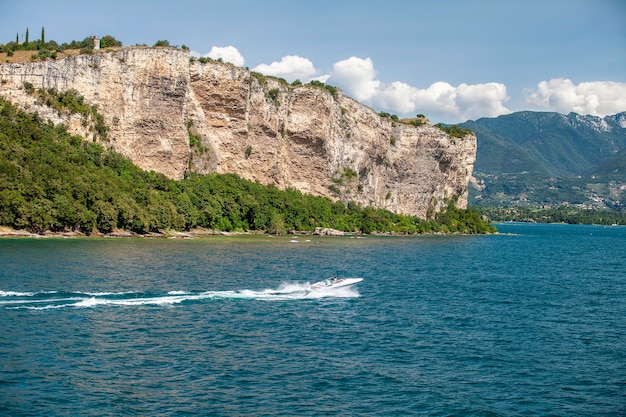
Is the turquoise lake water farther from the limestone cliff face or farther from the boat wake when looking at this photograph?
the limestone cliff face

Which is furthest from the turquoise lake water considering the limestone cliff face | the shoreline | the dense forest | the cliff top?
the cliff top

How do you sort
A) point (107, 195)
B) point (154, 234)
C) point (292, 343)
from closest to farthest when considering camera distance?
point (292, 343)
point (107, 195)
point (154, 234)

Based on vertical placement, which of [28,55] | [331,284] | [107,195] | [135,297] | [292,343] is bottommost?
[292,343]

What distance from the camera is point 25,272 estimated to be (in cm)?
4128

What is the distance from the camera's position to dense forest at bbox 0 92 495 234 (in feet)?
230

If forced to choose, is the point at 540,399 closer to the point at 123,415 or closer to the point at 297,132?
the point at 123,415

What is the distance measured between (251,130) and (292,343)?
3468 inches

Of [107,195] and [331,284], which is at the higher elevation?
[107,195]

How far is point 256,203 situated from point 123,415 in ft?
270

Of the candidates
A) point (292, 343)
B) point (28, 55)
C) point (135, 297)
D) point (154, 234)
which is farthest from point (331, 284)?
point (28, 55)

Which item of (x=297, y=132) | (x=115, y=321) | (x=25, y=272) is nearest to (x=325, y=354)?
(x=115, y=321)

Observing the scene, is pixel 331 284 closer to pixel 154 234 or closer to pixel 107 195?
pixel 107 195

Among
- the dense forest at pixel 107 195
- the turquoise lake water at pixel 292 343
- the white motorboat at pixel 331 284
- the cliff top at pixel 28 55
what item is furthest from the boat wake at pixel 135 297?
the cliff top at pixel 28 55

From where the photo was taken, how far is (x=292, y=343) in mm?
26312
